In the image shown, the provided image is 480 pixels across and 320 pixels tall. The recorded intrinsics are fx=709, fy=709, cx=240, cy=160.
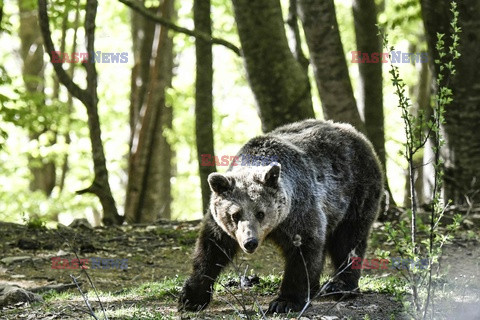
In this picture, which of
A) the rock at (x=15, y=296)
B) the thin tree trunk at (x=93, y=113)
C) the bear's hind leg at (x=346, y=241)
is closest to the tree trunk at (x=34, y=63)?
the thin tree trunk at (x=93, y=113)

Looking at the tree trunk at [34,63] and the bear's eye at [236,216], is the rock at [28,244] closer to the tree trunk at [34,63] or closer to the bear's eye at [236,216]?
the bear's eye at [236,216]

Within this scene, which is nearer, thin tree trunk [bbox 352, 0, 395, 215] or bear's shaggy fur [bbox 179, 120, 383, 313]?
bear's shaggy fur [bbox 179, 120, 383, 313]

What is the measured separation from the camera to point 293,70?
10758 millimetres

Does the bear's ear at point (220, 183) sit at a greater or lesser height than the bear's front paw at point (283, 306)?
greater

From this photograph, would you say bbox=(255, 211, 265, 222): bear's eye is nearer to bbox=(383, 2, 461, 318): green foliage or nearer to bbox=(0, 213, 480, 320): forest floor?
bbox=(0, 213, 480, 320): forest floor

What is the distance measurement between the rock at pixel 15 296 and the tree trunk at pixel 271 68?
4704 millimetres

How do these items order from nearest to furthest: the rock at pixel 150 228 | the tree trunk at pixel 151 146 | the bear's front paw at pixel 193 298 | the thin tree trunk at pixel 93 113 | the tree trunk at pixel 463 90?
the bear's front paw at pixel 193 298 → the tree trunk at pixel 463 90 → the rock at pixel 150 228 → the thin tree trunk at pixel 93 113 → the tree trunk at pixel 151 146

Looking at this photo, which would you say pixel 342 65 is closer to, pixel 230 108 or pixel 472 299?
pixel 472 299

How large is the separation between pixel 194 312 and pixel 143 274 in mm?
2972

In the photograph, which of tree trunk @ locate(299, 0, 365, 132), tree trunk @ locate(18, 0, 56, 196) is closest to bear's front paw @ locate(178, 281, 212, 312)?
tree trunk @ locate(299, 0, 365, 132)

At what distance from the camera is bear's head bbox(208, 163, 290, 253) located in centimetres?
622

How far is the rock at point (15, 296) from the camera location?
723 cm

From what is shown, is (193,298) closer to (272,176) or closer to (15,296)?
(272,176)

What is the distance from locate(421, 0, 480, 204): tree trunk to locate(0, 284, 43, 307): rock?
22.9 ft
